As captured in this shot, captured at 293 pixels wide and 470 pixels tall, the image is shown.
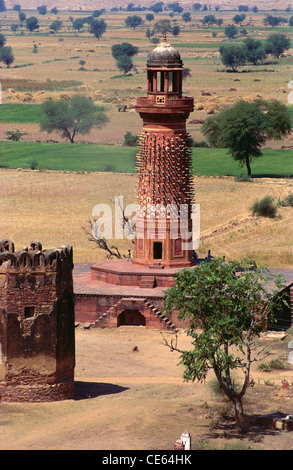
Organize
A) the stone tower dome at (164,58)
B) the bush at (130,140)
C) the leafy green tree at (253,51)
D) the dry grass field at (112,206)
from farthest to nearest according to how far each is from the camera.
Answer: the leafy green tree at (253,51), the bush at (130,140), the dry grass field at (112,206), the stone tower dome at (164,58)

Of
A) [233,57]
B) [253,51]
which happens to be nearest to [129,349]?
[233,57]

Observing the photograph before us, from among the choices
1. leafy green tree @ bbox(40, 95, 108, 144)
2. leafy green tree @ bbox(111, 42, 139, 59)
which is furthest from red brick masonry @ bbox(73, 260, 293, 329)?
leafy green tree @ bbox(111, 42, 139, 59)

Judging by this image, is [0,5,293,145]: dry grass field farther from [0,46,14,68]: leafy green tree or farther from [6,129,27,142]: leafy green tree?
[6,129,27,142]: leafy green tree

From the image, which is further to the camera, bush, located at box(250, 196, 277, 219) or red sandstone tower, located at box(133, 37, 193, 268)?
bush, located at box(250, 196, 277, 219)

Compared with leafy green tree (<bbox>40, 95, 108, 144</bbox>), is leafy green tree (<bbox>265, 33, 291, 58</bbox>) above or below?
above

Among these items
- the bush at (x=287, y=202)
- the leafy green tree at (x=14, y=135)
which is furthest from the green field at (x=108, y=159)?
the bush at (x=287, y=202)

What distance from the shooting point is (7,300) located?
34469mm

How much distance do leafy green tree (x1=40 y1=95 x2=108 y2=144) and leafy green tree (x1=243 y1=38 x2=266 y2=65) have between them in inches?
2528

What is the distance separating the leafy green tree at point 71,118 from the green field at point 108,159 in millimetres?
11146

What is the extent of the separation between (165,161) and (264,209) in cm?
2333

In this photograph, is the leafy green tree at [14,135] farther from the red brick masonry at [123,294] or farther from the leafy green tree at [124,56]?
the red brick masonry at [123,294]

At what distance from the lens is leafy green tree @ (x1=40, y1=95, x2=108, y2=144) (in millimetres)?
119250

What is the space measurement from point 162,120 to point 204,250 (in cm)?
1496

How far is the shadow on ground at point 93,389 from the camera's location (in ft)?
121
